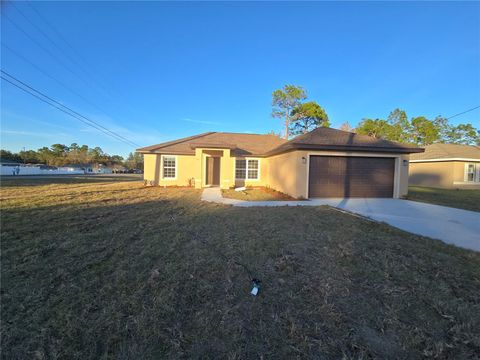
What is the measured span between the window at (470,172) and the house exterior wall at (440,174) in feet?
1.10

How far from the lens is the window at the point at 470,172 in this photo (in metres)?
19.2

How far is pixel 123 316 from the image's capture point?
8.15 feet

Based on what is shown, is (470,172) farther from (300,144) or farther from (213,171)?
(213,171)

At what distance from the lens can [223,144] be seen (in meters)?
14.3

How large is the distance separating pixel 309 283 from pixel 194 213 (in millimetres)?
5055

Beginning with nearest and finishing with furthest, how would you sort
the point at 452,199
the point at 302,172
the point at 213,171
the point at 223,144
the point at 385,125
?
the point at 302,172
the point at 452,199
the point at 223,144
the point at 213,171
the point at 385,125

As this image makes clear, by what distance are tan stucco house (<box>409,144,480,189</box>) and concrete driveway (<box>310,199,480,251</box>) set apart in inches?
592

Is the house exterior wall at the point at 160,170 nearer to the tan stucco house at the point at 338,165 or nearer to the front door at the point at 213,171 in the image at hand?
the front door at the point at 213,171

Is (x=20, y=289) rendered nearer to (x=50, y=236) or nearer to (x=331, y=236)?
(x=50, y=236)

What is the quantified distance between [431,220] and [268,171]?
32.5ft

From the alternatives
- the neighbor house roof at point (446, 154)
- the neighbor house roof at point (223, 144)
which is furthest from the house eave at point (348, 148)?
the neighbor house roof at point (446, 154)

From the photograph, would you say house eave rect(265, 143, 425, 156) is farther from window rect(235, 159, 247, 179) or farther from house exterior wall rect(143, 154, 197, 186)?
house exterior wall rect(143, 154, 197, 186)

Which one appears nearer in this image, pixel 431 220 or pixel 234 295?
pixel 234 295

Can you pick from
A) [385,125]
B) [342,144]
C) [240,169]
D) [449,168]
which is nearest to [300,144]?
[342,144]
